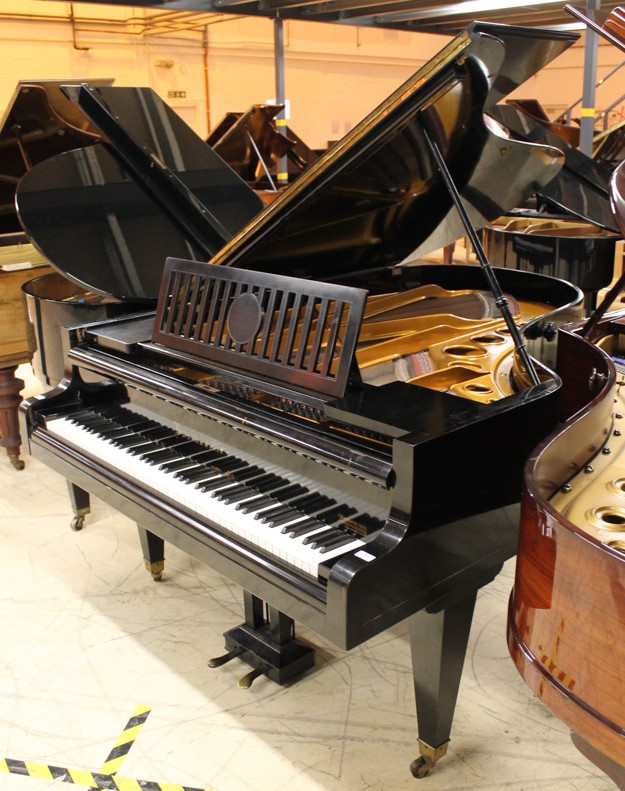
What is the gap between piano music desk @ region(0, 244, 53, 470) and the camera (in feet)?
14.1

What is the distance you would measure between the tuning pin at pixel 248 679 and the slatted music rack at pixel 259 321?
1193mm

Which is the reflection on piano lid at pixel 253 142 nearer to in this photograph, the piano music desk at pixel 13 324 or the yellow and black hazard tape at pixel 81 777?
the piano music desk at pixel 13 324

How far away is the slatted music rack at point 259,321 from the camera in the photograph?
220cm

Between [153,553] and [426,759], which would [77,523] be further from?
[426,759]

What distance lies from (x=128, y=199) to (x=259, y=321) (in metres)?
1.81

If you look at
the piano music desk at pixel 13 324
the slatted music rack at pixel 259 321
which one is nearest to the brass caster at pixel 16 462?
the piano music desk at pixel 13 324

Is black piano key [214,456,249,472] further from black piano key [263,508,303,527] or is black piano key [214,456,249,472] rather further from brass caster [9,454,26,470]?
brass caster [9,454,26,470]

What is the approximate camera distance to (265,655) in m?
2.92

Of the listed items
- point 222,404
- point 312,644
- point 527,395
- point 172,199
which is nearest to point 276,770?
point 312,644

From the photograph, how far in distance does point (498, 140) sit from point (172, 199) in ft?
5.58

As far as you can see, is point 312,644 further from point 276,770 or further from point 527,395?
point 527,395

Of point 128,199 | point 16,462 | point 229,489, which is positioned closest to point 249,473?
point 229,489

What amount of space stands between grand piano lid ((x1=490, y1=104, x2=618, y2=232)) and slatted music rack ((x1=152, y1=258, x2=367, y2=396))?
12.4 feet

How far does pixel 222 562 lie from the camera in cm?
231
